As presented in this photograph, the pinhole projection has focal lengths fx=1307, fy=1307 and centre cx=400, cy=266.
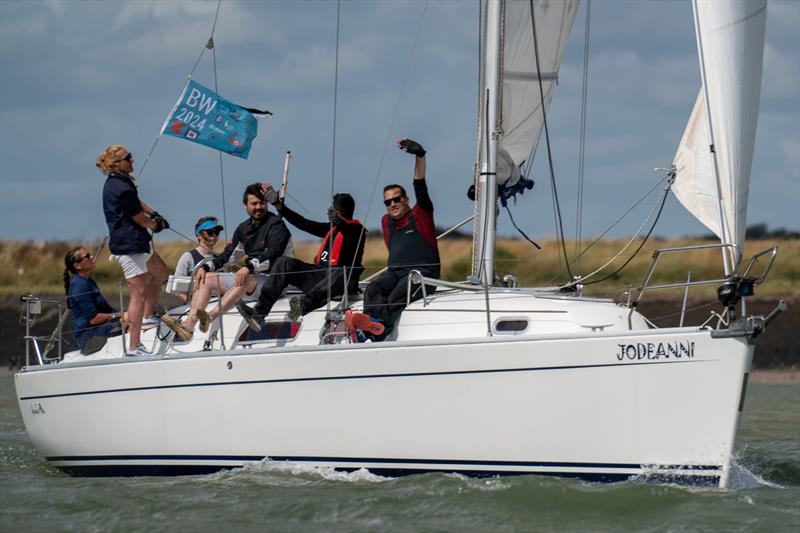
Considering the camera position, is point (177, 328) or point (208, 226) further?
point (208, 226)

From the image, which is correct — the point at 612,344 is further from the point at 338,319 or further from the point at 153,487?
the point at 153,487

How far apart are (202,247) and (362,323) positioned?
2.54 metres

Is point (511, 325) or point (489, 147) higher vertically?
point (489, 147)

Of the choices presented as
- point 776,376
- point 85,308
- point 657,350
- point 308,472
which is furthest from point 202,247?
point 776,376

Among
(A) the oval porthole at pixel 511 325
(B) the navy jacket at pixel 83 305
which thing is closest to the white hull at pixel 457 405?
(A) the oval porthole at pixel 511 325

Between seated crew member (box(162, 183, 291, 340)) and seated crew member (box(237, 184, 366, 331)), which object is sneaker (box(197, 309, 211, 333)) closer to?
seated crew member (box(162, 183, 291, 340))

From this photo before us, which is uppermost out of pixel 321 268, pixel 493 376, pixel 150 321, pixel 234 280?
pixel 321 268

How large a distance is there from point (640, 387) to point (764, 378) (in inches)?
657

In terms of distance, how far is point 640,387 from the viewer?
9.83m

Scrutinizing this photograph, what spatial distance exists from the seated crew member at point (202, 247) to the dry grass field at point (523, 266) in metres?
16.1

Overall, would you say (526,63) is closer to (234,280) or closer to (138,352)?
(234,280)

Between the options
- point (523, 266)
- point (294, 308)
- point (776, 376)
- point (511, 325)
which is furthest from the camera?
point (523, 266)

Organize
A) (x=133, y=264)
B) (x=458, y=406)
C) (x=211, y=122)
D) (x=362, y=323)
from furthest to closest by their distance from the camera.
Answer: (x=211, y=122), (x=133, y=264), (x=362, y=323), (x=458, y=406)

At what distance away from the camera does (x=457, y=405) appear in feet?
33.6
